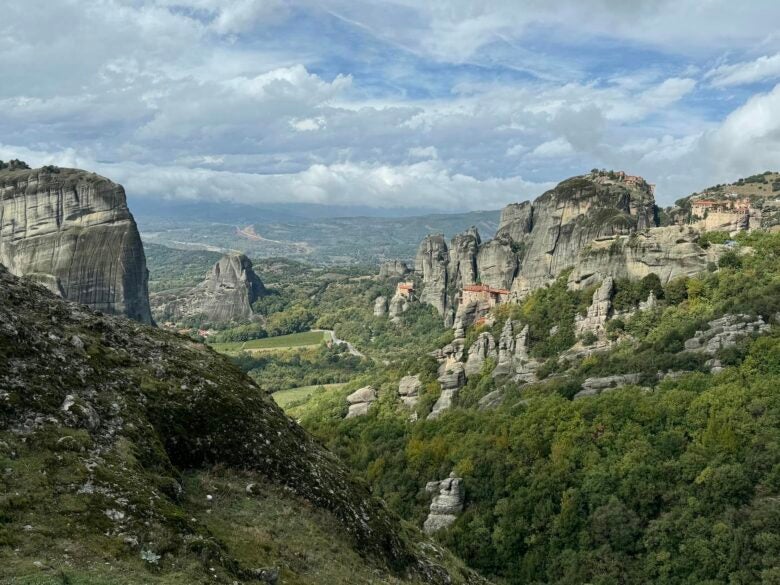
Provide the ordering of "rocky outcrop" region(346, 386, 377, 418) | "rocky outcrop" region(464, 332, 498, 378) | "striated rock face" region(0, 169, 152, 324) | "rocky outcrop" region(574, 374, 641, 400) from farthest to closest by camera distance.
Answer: "striated rock face" region(0, 169, 152, 324) → "rocky outcrop" region(346, 386, 377, 418) → "rocky outcrop" region(464, 332, 498, 378) → "rocky outcrop" region(574, 374, 641, 400)

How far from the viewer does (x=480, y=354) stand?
82.9 meters

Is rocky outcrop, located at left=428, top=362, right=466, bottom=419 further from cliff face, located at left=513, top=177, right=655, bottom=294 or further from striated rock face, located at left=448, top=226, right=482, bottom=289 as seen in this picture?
striated rock face, located at left=448, top=226, right=482, bottom=289

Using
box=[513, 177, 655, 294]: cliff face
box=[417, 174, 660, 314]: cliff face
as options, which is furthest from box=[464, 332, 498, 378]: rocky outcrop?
box=[513, 177, 655, 294]: cliff face

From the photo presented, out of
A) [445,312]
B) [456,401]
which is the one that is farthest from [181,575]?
[445,312]

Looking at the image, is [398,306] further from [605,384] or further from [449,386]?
[605,384]

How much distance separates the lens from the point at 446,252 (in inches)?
6737

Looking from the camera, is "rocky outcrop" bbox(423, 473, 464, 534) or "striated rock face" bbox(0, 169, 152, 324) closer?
"rocky outcrop" bbox(423, 473, 464, 534)

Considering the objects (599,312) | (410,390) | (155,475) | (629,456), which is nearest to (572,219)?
(599,312)

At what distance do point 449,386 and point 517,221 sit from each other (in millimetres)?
67206

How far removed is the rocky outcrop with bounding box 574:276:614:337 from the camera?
74.0 metres

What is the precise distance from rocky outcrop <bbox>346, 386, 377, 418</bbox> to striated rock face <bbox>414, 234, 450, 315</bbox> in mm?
75536

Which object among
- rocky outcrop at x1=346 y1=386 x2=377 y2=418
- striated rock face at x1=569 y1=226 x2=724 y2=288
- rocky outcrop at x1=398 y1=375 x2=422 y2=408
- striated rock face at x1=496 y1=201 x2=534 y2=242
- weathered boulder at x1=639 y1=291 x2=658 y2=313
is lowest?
rocky outcrop at x1=346 y1=386 x2=377 y2=418

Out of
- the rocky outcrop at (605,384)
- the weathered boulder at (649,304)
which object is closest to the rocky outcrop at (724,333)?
the rocky outcrop at (605,384)

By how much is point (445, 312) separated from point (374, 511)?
137 m
